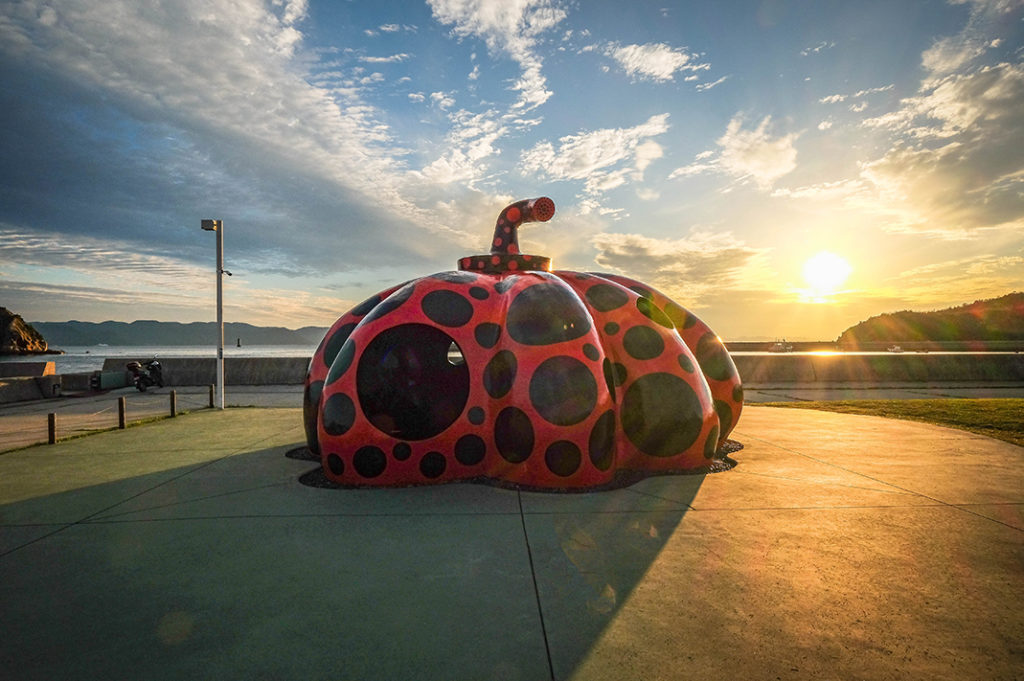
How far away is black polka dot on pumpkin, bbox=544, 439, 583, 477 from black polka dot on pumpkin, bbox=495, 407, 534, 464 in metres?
0.22

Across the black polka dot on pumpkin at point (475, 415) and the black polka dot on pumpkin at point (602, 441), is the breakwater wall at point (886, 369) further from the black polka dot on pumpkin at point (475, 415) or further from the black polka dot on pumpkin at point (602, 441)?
the black polka dot on pumpkin at point (475, 415)

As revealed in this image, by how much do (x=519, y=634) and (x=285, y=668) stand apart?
1.23 meters

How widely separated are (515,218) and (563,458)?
441 centimetres

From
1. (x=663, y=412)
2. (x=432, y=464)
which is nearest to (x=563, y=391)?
(x=663, y=412)

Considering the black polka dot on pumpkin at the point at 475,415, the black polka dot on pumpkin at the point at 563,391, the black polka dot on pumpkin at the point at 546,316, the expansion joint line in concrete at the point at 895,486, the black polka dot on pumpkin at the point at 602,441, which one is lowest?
the expansion joint line in concrete at the point at 895,486

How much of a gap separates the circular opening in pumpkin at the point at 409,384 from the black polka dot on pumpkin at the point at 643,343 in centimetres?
206

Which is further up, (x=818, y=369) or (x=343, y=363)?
(x=343, y=363)

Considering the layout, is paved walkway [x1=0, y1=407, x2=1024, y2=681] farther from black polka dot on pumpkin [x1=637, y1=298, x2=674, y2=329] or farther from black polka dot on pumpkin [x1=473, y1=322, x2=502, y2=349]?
black polka dot on pumpkin [x1=637, y1=298, x2=674, y2=329]

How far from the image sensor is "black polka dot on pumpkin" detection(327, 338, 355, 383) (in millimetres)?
6262

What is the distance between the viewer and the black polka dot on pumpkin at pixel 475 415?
20.5ft

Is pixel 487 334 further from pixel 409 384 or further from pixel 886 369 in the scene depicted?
pixel 886 369

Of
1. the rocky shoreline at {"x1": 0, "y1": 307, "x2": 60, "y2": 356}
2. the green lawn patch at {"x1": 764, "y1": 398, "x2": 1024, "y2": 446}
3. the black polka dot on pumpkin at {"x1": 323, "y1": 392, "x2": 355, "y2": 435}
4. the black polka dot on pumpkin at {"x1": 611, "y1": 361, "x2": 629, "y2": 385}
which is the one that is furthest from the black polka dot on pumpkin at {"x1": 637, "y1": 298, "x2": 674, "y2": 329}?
the rocky shoreline at {"x1": 0, "y1": 307, "x2": 60, "y2": 356}

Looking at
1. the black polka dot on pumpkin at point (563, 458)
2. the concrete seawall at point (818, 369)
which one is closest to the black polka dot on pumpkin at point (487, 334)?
the black polka dot on pumpkin at point (563, 458)

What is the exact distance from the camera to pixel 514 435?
6012 mm
